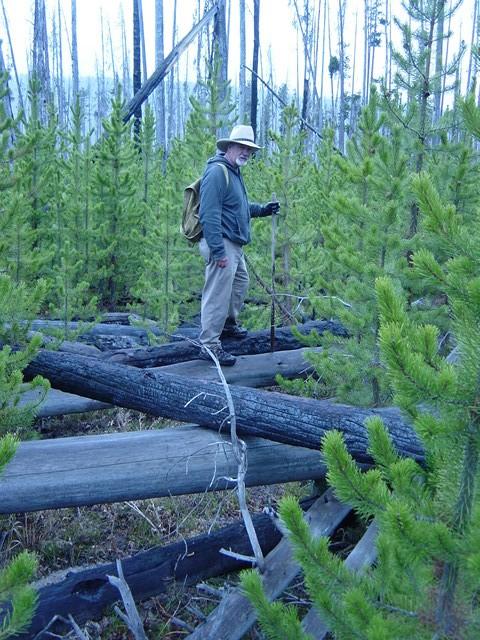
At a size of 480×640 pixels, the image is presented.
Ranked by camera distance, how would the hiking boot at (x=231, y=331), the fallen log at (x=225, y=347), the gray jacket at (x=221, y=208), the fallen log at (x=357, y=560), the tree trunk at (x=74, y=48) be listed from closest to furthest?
the fallen log at (x=357, y=560) → the gray jacket at (x=221, y=208) → the fallen log at (x=225, y=347) → the hiking boot at (x=231, y=331) → the tree trunk at (x=74, y=48)

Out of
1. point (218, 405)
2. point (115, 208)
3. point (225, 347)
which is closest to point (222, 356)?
point (225, 347)

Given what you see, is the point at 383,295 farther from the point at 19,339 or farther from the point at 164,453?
the point at 19,339

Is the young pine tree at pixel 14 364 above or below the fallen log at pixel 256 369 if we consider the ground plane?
above

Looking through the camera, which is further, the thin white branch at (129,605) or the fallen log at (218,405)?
the fallen log at (218,405)

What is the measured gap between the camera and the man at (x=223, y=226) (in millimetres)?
5730

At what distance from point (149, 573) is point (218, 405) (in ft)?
3.71

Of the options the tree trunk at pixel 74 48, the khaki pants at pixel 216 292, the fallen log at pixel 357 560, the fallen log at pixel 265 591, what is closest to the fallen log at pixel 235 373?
the khaki pants at pixel 216 292

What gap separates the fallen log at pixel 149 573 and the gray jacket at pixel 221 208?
2576mm

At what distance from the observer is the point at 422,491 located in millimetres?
2242

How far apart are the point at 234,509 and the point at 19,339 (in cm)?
224

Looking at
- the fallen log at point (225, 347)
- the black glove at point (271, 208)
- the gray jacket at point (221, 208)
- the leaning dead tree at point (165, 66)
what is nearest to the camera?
the gray jacket at point (221, 208)

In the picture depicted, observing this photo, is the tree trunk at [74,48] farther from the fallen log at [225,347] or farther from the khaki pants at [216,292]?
the khaki pants at [216,292]

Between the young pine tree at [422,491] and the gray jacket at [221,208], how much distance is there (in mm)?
3700

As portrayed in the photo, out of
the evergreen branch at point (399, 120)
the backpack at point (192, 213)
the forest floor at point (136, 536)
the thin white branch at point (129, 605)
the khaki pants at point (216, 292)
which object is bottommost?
the forest floor at point (136, 536)
